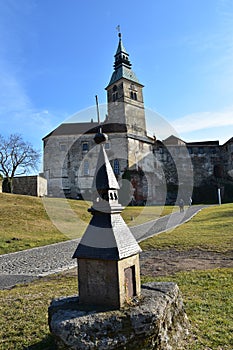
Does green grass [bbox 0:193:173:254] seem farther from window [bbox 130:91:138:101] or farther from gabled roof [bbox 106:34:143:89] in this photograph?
gabled roof [bbox 106:34:143:89]

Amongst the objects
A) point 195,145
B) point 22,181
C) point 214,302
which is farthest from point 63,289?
point 195,145

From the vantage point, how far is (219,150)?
185 feet

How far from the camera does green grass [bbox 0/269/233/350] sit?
4061 mm

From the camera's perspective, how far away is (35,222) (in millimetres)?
20000

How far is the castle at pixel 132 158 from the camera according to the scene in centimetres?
4475

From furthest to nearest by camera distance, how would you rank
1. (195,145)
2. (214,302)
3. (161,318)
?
(195,145) → (214,302) → (161,318)

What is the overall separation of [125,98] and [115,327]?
5114 centimetres

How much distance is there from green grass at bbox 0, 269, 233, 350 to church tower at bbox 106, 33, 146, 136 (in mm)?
42861

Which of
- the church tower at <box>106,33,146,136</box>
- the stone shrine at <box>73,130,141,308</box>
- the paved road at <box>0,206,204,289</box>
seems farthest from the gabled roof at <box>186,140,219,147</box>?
the stone shrine at <box>73,130,141,308</box>

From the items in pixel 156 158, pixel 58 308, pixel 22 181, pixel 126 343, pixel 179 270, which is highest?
pixel 156 158

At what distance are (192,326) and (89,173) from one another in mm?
41589

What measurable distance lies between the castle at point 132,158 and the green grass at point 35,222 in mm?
14733

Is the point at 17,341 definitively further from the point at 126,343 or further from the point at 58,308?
the point at 126,343

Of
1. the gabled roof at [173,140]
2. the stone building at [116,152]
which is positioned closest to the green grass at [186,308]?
the stone building at [116,152]
